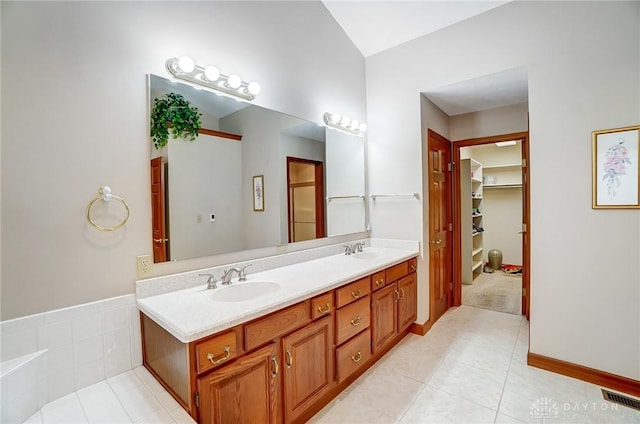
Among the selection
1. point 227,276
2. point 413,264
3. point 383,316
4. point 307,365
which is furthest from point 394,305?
point 227,276

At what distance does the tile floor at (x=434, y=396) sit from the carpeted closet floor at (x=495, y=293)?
989 millimetres

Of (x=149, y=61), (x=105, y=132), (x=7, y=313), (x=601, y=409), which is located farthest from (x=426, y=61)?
(x=7, y=313)

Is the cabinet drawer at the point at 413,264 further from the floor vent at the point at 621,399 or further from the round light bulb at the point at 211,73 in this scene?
the round light bulb at the point at 211,73

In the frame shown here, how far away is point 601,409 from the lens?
176 cm

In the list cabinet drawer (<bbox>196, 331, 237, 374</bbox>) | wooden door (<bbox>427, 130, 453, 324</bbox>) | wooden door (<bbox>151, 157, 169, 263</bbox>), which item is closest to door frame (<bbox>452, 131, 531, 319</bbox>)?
wooden door (<bbox>427, 130, 453, 324</bbox>)

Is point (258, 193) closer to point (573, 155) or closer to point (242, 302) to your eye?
point (242, 302)

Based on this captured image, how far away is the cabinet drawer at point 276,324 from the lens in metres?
1.29

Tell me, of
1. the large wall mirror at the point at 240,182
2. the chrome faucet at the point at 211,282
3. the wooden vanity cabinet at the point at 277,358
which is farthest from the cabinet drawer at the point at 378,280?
the chrome faucet at the point at 211,282

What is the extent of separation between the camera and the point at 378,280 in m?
2.20

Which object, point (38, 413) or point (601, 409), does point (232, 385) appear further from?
point (601, 409)

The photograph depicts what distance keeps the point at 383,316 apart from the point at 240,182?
1.57 m

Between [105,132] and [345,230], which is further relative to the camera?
[345,230]

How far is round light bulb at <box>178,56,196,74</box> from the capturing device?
5.10 ft

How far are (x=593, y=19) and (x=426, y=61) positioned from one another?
1.17 m
